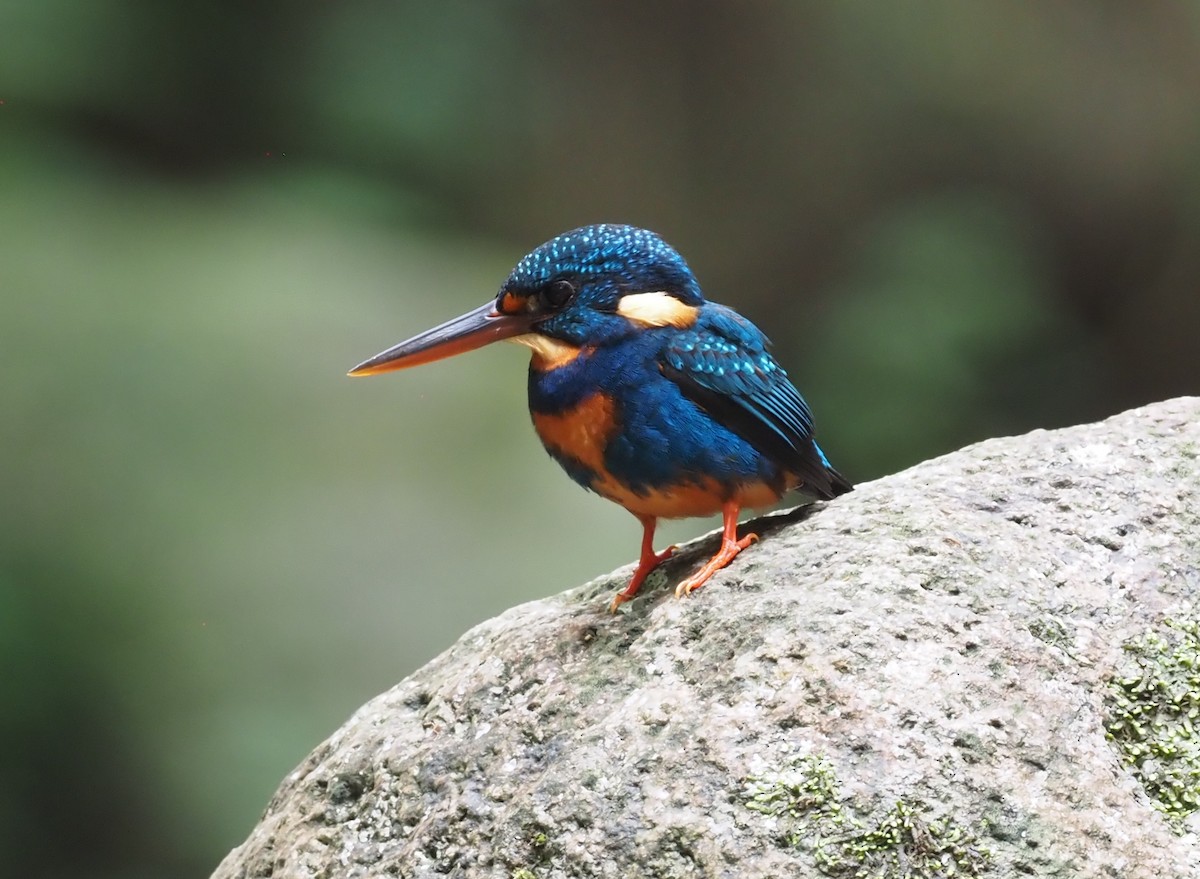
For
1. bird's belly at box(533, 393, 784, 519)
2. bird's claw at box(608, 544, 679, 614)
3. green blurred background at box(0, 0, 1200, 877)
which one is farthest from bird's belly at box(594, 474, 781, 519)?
green blurred background at box(0, 0, 1200, 877)

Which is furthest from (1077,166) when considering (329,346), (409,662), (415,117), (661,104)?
(409,662)

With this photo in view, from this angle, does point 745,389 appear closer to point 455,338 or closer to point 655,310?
point 655,310

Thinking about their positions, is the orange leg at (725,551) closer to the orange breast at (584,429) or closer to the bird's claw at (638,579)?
the bird's claw at (638,579)

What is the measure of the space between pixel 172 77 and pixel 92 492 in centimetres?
253

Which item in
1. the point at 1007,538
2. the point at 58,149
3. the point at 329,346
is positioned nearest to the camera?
the point at 1007,538

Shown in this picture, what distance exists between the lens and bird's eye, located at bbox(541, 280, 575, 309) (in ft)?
7.32

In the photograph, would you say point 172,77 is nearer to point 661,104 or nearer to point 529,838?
point 661,104

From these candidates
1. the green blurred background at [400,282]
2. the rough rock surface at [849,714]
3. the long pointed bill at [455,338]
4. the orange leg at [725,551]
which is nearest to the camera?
the rough rock surface at [849,714]

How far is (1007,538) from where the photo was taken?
214cm

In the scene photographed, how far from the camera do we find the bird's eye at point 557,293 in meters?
2.23

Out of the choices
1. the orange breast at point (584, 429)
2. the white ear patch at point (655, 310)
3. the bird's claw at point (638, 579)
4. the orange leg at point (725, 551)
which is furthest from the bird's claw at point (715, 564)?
the white ear patch at point (655, 310)

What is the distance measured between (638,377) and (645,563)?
0.39m

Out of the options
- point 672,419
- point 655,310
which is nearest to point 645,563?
point 672,419

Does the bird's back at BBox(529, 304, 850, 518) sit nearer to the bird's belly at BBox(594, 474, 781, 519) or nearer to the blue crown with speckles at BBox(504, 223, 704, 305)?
the bird's belly at BBox(594, 474, 781, 519)
